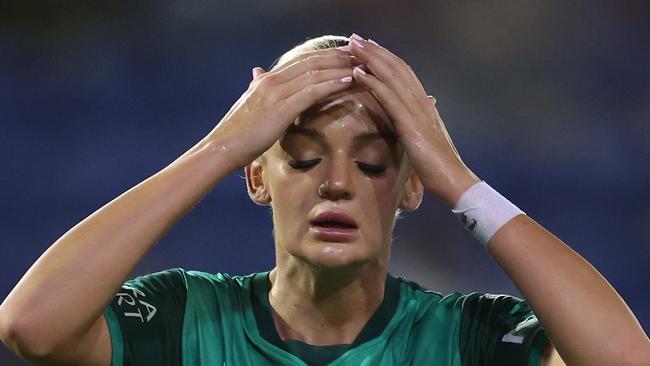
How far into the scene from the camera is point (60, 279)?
1960 mm

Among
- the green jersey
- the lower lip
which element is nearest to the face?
the lower lip

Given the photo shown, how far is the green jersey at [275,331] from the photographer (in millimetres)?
2188

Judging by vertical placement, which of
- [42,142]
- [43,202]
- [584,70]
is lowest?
[43,202]

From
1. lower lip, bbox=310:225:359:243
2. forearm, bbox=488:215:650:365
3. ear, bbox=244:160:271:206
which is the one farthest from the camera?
ear, bbox=244:160:271:206

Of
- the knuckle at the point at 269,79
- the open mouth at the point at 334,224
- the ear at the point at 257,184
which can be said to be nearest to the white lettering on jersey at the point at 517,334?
the open mouth at the point at 334,224

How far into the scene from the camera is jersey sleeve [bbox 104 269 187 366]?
2.13 m

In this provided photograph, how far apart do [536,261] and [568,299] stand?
0.33 feet

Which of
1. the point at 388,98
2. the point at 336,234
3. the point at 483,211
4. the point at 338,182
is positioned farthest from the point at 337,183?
the point at 483,211

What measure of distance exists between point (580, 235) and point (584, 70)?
0.87m

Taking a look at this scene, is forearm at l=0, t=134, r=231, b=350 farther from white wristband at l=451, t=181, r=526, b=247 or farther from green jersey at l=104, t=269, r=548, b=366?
white wristband at l=451, t=181, r=526, b=247

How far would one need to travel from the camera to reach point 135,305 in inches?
86.7

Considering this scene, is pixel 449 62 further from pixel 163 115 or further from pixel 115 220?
pixel 115 220

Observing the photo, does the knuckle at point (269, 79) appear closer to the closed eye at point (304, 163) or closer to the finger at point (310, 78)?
the finger at point (310, 78)

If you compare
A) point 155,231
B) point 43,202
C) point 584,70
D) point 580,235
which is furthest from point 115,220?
point 584,70
